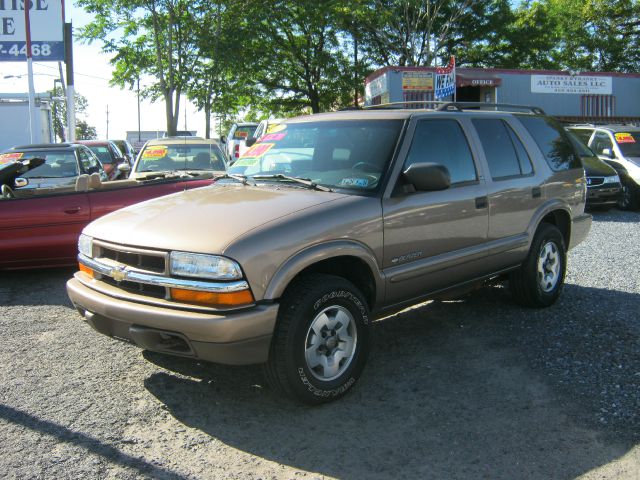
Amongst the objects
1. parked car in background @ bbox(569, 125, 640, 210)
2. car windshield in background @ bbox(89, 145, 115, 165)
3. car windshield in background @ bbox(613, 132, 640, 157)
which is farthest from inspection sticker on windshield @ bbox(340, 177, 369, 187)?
car windshield in background @ bbox(89, 145, 115, 165)

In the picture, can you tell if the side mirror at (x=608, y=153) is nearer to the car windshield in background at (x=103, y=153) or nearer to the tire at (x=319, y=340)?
the tire at (x=319, y=340)

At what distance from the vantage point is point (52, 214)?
22.6ft

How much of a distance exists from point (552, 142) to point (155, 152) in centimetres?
650

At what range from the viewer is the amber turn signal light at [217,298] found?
3.33 metres

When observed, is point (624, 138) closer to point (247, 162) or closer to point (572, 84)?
point (247, 162)

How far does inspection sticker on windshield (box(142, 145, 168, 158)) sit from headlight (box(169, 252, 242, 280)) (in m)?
7.05

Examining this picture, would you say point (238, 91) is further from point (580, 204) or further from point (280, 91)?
point (580, 204)

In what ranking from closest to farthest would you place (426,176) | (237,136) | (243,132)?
1. (426,176)
2. (237,136)
3. (243,132)

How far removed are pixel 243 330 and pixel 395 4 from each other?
99.2 ft

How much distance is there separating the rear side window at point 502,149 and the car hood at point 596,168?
7240mm

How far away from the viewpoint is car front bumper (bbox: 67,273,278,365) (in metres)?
3.29

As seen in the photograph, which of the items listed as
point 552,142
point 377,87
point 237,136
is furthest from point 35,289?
point 377,87

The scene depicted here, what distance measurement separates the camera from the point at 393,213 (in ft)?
13.4

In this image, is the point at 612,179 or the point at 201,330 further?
Answer: the point at 612,179
